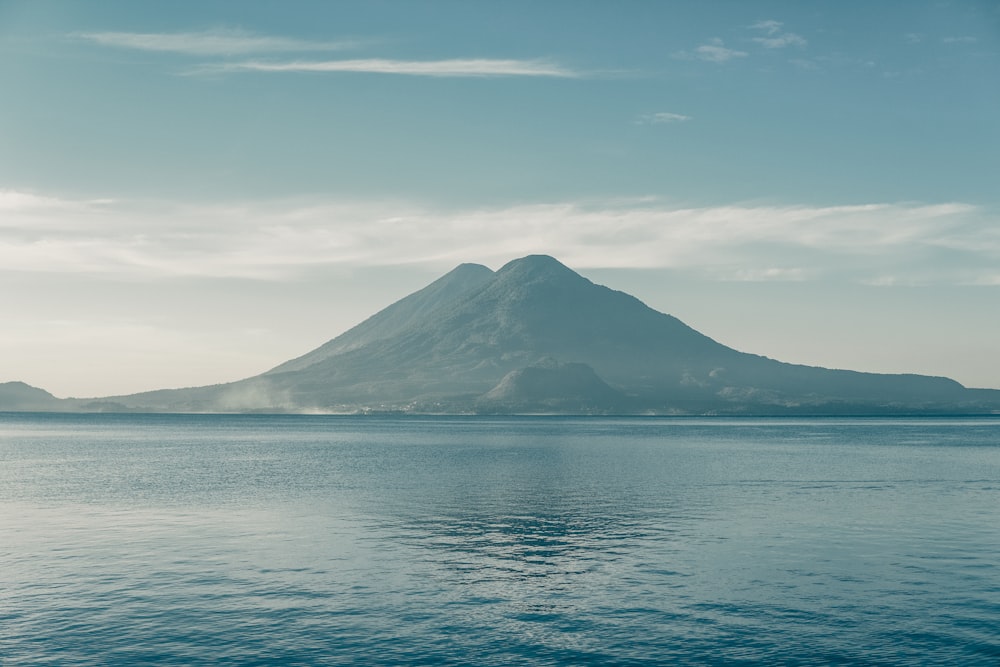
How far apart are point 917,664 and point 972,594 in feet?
38.1

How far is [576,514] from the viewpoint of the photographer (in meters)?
66.4

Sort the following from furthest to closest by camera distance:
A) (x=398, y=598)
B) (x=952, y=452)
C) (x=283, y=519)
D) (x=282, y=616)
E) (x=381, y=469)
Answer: (x=952, y=452)
(x=381, y=469)
(x=283, y=519)
(x=398, y=598)
(x=282, y=616)

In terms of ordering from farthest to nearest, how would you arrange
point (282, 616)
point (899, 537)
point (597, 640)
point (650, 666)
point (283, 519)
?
point (283, 519)
point (899, 537)
point (282, 616)
point (597, 640)
point (650, 666)

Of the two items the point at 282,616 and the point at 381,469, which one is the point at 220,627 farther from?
the point at 381,469

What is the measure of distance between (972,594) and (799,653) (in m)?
13.2

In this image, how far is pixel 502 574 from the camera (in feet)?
140

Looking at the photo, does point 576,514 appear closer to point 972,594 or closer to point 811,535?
point 811,535

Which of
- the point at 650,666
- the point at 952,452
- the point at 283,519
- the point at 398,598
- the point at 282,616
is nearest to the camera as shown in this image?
the point at 650,666

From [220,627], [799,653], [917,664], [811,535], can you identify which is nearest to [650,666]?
[799,653]

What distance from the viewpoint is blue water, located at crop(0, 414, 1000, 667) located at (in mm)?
30797

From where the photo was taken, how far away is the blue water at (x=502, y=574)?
3080 cm

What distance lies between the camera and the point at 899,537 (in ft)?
176

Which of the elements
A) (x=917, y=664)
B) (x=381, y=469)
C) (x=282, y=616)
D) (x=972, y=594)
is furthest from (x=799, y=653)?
(x=381, y=469)

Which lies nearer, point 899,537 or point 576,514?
point 899,537
